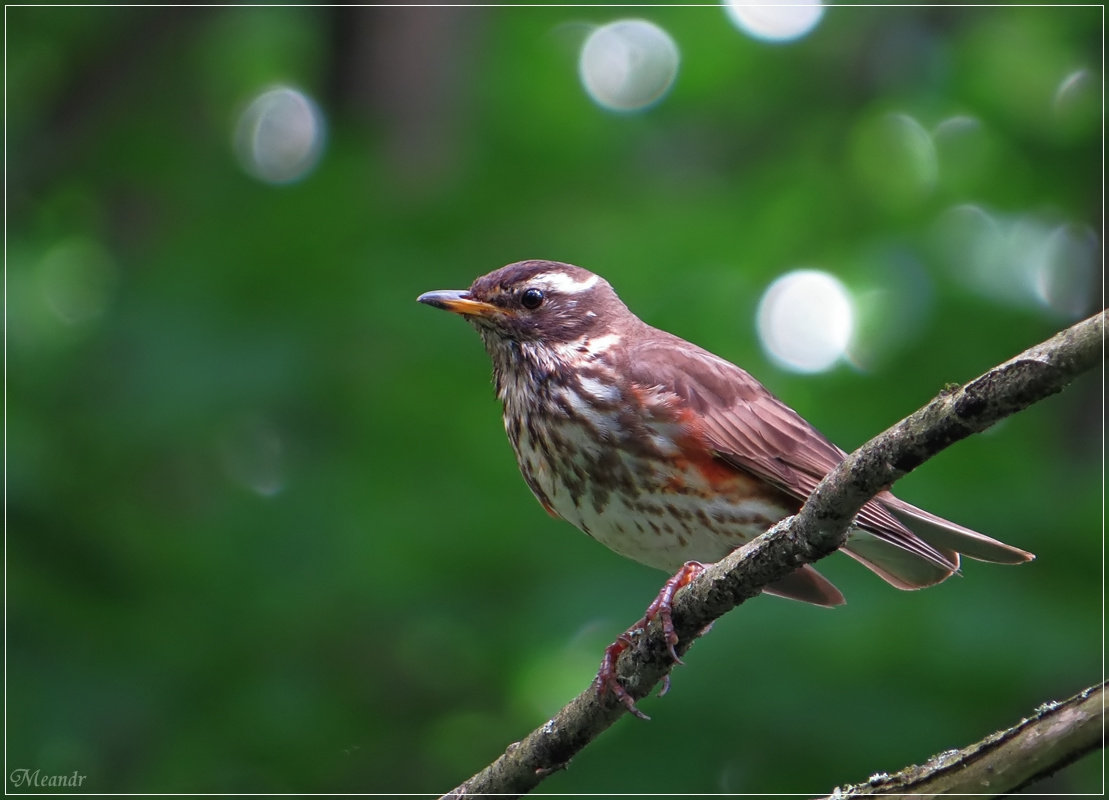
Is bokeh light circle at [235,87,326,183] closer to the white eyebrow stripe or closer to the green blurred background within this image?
the green blurred background

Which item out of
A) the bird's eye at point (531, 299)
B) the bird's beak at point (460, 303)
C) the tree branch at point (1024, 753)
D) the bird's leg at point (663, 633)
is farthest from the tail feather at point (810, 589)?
the tree branch at point (1024, 753)

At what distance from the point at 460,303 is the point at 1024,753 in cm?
313

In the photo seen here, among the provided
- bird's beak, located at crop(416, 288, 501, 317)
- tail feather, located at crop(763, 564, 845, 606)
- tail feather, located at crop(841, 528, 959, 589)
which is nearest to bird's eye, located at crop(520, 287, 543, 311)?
bird's beak, located at crop(416, 288, 501, 317)

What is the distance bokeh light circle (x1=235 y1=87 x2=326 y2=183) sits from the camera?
8.33 meters

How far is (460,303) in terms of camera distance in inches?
212

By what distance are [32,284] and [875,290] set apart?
5.08 m

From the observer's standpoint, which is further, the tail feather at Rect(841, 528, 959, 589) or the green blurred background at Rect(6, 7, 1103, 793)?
the green blurred background at Rect(6, 7, 1103, 793)

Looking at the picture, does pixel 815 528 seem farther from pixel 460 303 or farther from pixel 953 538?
pixel 460 303

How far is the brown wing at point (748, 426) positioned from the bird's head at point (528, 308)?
0.37 meters

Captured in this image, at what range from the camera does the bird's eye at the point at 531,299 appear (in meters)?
5.50

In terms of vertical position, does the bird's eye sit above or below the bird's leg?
above

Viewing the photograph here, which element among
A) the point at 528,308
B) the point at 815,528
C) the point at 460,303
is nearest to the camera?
the point at 815,528

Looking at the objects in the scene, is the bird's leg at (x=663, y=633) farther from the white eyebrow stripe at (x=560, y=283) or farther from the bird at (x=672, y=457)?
the white eyebrow stripe at (x=560, y=283)

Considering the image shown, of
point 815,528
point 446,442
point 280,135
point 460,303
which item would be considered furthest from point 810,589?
point 280,135
